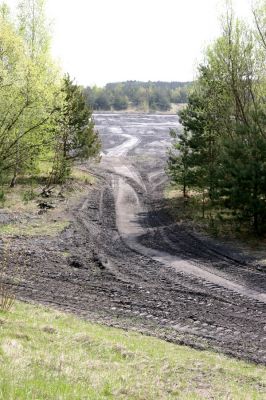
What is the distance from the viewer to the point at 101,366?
8.49 m

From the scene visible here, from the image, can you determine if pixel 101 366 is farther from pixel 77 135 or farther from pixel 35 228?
pixel 77 135

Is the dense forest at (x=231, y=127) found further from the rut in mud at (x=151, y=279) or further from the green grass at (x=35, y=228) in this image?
the green grass at (x=35, y=228)

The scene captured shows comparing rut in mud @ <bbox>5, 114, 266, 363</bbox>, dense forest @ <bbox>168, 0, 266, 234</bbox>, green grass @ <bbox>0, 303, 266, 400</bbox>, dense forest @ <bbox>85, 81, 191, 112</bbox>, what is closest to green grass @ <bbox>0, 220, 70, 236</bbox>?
rut in mud @ <bbox>5, 114, 266, 363</bbox>

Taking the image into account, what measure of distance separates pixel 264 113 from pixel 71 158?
1589cm

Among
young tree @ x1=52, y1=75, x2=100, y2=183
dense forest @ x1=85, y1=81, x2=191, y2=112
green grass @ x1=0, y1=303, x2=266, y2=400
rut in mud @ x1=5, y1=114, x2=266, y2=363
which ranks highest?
dense forest @ x1=85, y1=81, x2=191, y2=112

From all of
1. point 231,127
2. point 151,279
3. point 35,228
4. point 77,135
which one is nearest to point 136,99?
point 77,135

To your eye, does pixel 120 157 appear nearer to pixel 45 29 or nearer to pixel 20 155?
pixel 45 29

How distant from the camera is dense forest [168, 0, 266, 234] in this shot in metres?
22.1

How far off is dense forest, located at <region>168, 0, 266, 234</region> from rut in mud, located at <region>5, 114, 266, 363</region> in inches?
106

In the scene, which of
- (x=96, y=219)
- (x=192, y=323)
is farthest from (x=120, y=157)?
(x=192, y=323)

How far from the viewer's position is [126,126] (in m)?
85.1

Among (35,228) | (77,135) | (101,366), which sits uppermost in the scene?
(77,135)

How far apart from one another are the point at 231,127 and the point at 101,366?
63.1ft

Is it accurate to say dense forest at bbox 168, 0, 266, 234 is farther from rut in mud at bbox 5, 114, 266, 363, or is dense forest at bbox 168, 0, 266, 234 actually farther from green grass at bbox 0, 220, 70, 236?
green grass at bbox 0, 220, 70, 236
